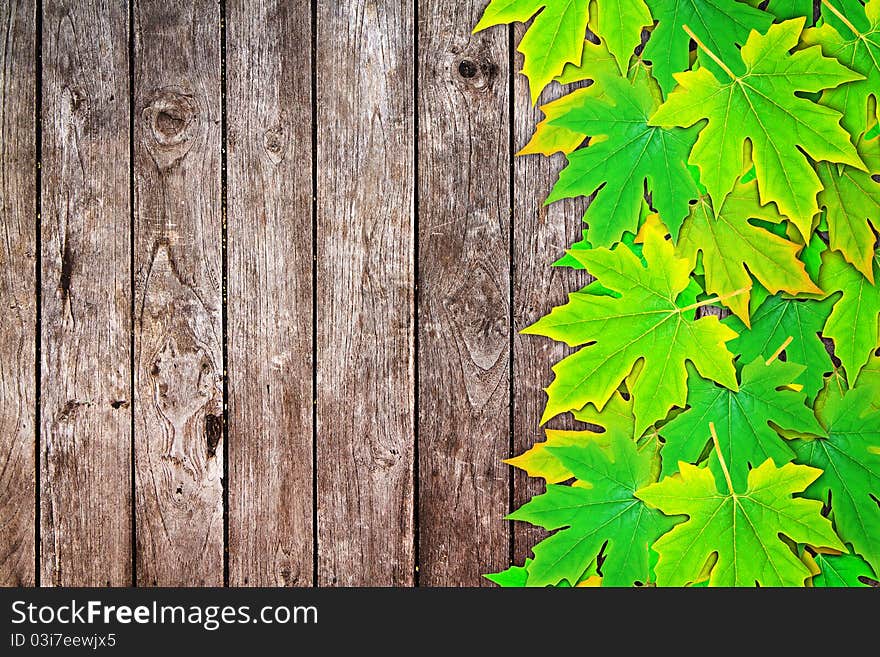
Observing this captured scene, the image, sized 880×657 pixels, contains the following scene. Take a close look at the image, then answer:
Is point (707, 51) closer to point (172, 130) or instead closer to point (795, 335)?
point (795, 335)

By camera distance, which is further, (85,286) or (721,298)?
(85,286)

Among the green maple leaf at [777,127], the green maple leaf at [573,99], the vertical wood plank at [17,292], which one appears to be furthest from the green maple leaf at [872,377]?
the vertical wood plank at [17,292]

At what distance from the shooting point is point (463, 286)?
40.4 inches

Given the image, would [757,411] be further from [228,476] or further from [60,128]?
[60,128]

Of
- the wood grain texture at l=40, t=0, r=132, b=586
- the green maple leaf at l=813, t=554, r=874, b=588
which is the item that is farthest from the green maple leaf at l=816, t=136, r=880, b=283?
the wood grain texture at l=40, t=0, r=132, b=586

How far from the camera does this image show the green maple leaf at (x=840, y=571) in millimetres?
969

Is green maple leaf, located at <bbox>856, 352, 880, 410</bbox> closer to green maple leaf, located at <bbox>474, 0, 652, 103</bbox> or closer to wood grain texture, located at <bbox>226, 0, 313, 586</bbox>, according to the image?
green maple leaf, located at <bbox>474, 0, 652, 103</bbox>

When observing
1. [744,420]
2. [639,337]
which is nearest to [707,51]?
[639,337]

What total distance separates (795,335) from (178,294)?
0.85 m

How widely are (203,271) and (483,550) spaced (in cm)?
57

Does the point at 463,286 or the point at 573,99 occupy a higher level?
the point at 573,99

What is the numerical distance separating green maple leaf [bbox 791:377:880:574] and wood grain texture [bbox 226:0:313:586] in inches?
27.4

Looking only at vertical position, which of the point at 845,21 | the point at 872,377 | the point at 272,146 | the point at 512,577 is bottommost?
the point at 512,577

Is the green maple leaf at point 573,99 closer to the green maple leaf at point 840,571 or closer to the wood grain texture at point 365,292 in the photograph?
the wood grain texture at point 365,292
